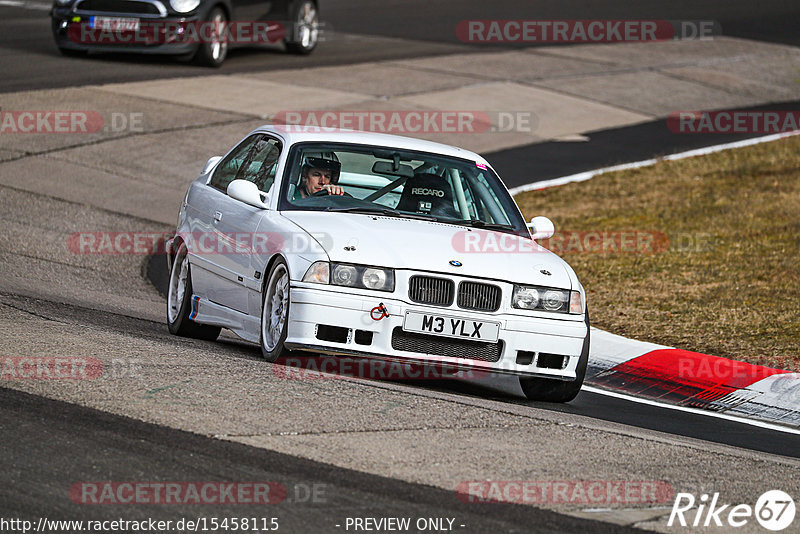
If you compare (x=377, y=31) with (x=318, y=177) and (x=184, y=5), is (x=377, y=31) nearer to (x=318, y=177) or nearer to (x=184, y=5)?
(x=184, y=5)

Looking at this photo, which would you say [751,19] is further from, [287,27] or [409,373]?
[409,373]

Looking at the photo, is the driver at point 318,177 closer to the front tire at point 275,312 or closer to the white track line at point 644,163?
the front tire at point 275,312

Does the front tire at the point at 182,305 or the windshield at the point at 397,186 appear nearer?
the windshield at the point at 397,186

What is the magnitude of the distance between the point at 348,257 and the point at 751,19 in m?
30.7

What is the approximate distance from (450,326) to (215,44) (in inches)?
612

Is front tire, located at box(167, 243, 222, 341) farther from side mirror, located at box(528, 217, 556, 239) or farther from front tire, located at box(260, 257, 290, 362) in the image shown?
side mirror, located at box(528, 217, 556, 239)

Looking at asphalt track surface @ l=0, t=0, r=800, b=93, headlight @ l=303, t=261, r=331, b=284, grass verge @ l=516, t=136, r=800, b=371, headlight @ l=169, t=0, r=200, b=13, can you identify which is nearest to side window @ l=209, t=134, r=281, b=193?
headlight @ l=303, t=261, r=331, b=284

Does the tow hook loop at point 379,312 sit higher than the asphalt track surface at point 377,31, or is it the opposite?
the asphalt track surface at point 377,31

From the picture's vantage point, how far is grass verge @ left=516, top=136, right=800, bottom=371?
36.4 ft

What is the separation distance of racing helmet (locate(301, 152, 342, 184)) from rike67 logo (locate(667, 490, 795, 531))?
387 centimetres

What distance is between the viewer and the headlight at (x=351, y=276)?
25.6ft

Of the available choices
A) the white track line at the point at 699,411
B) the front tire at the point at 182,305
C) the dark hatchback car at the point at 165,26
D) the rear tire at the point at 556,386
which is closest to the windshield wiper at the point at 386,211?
the rear tire at the point at 556,386

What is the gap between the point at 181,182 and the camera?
54.6 feet

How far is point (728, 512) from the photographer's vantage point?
583 centimetres
